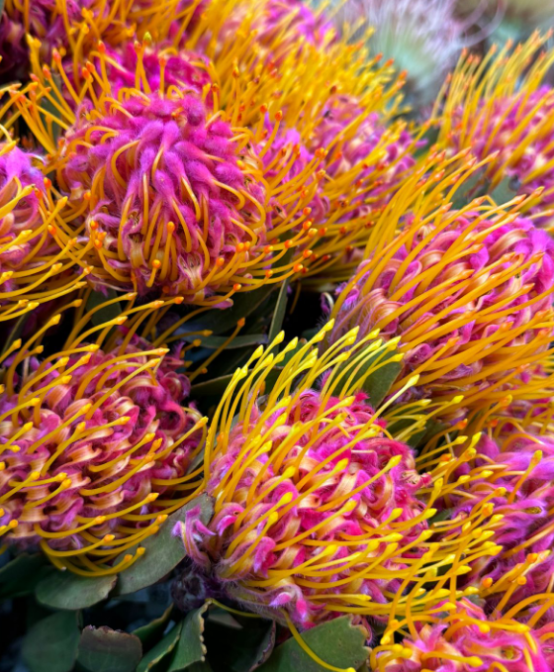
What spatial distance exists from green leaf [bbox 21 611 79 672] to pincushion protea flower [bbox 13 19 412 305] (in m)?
0.30

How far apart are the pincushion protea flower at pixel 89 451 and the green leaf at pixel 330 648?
0.14 metres

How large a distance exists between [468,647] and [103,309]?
1.28 ft

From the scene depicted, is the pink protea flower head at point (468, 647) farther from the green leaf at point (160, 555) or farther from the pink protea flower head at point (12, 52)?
the pink protea flower head at point (12, 52)

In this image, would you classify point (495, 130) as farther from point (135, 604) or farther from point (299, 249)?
point (135, 604)

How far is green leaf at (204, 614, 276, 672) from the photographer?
1.57 ft

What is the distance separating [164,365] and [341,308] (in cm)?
18

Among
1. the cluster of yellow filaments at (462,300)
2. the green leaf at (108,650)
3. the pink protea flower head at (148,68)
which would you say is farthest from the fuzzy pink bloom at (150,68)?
the green leaf at (108,650)

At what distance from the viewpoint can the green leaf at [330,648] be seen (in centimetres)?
40

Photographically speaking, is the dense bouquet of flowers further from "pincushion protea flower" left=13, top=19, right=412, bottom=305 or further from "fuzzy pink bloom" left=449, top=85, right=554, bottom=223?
"fuzzy pink bloom" left=449, top=85, right=554, bottom=223

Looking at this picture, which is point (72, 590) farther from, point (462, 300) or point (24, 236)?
point (462, 300)

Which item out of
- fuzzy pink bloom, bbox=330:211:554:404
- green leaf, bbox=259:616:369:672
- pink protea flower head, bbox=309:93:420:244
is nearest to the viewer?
green leaf, bbox=259:616:369:672

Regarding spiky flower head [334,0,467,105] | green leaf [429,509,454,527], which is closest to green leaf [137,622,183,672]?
green leaf [429,509,454,527]

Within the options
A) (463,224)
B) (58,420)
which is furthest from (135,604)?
(463,224)

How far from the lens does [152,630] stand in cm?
49
